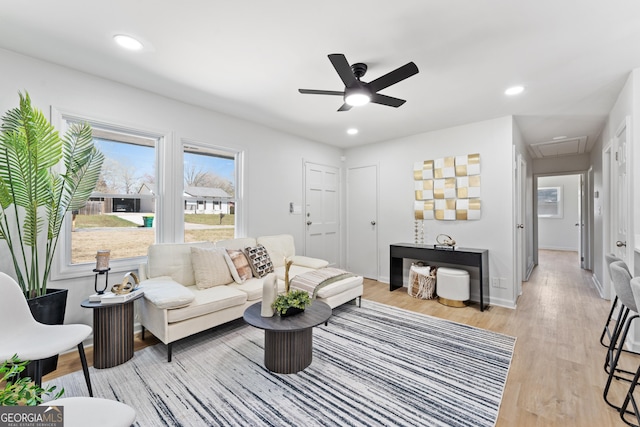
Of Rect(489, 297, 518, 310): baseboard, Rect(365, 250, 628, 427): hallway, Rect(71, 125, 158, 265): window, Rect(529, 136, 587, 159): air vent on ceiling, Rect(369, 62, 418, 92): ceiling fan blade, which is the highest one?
Rect(529, 136, 587, 159): air vent on ceiling

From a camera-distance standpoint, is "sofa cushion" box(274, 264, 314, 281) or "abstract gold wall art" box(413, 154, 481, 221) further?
"abstract gold wall art" box(413, 154, 481, 221)

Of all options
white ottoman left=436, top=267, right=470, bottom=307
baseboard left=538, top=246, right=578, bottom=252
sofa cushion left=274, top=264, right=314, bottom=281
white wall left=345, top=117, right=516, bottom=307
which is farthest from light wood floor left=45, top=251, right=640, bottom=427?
baseboard left=538, top=246, right=578, bottom=252

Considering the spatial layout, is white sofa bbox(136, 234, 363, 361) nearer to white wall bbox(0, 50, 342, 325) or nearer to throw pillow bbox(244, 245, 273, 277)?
throw pillow bbox(244, 245, 273, 277)

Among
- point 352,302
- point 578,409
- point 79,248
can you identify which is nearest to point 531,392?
point 578,409

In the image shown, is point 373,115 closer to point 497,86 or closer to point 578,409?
point 497,86

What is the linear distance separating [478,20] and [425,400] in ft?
8.40

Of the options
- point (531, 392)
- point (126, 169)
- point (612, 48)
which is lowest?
point (531, 392)

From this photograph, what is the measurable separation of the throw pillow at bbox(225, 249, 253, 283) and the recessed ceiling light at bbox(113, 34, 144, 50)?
2.05 meters

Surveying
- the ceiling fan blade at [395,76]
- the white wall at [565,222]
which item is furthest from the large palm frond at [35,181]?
the white wall at [565,222]

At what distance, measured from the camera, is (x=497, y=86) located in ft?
9.14

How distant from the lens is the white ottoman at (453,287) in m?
3.60

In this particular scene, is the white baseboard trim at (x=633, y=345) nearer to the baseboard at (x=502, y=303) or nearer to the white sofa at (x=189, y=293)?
the baseboard at (x=502, y=303)

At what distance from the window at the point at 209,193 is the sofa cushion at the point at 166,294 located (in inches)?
33.3

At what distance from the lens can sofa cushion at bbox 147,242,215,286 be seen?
286cm
